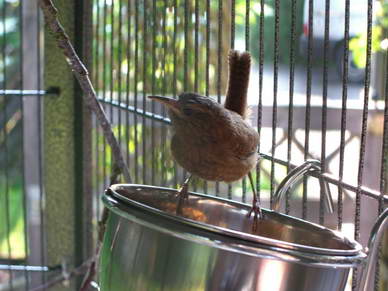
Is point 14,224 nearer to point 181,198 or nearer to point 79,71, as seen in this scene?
point 79,71

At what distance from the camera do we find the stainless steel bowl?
82 cm

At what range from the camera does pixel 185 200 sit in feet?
3.75

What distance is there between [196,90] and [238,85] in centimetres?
35

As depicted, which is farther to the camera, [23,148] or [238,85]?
[23,148]

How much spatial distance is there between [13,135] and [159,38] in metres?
2.58

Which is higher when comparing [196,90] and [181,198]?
[196,90]

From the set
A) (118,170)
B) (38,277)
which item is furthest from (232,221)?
(38,277)

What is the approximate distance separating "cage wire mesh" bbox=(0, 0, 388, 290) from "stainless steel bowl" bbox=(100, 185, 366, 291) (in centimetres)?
39

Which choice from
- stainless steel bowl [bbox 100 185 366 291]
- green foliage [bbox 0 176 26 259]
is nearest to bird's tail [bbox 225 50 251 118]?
stainless steel bowl [bbox 100 185 366 291]

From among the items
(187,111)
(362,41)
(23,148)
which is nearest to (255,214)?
(187,111)

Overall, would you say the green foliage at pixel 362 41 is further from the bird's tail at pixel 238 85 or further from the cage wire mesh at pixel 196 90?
the bird's tail at pixel 238 85

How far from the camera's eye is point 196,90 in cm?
183

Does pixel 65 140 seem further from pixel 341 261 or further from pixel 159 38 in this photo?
pixel 341 261

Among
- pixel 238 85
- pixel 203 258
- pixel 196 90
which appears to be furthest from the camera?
pixel 196 90
